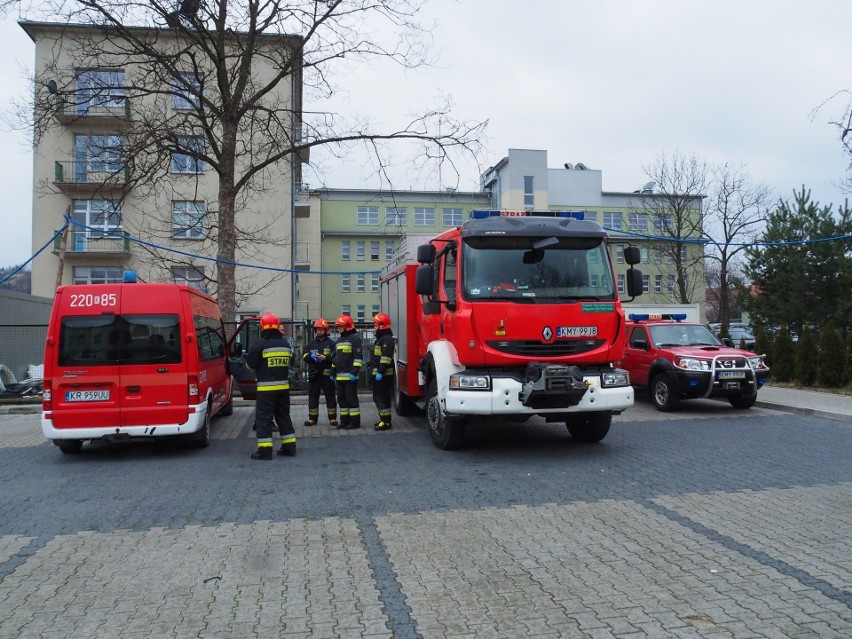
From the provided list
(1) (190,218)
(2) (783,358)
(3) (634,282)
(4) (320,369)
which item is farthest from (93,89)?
(2) (783,358)

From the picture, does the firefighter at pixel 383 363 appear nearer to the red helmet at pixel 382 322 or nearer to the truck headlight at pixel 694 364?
the red helmet at pixel 382 322

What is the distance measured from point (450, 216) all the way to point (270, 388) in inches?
2195

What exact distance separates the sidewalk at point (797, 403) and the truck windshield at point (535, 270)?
20.4 feet

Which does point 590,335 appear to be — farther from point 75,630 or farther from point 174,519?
point 75,630

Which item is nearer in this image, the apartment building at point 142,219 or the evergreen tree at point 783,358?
the evergreen tree at point 783,358

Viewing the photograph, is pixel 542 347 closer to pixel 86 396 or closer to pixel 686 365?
pixel 686 365

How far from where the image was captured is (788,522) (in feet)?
19.4

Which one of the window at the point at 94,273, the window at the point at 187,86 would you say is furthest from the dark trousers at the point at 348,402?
the window at the point at 94,273

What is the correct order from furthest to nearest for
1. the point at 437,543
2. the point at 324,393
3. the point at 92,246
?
1. the point at 92,246
2. the point at 324,393
3. the point at 437,543

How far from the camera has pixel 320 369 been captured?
12.1 metres

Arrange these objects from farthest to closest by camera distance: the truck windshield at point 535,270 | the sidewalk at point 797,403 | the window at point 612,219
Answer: the window at point 612,219 < the sidewalk at point 797,403 < the truck windshield at point 535,270

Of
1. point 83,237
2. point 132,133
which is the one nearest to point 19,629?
point 132,133

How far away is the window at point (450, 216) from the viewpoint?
63047 mm

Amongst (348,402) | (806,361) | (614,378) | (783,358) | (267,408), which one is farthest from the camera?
(783,358)
